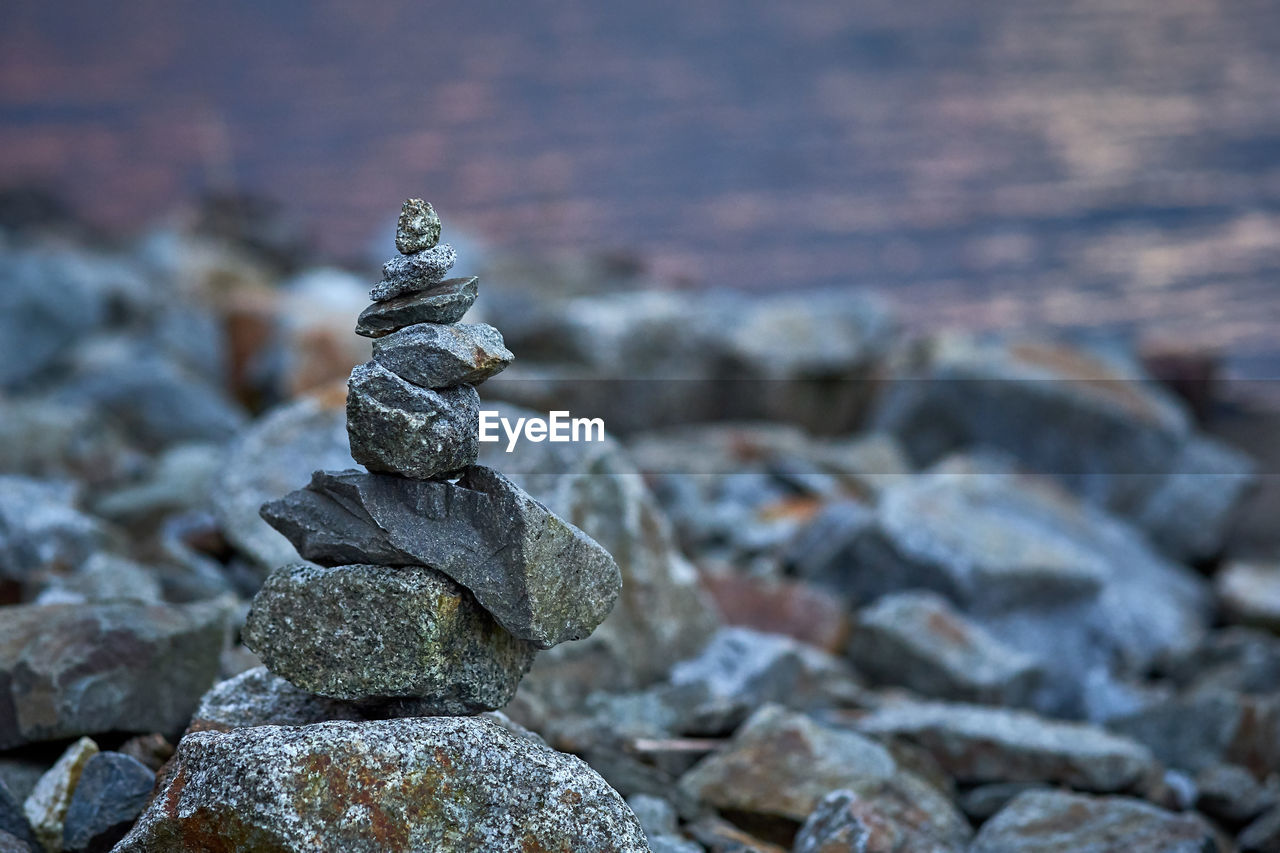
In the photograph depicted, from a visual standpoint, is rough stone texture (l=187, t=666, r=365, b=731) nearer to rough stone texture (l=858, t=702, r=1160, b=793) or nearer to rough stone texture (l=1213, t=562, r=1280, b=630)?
rough stone texture (l=858, t=702, r=1160, b=793)

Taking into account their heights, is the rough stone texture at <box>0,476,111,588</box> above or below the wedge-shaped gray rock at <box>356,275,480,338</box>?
below

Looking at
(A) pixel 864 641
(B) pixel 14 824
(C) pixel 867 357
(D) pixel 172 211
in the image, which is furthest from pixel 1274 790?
(D) pixel 172 211

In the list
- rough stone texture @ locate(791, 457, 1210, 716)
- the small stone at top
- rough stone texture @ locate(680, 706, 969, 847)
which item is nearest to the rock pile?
the small stone at top

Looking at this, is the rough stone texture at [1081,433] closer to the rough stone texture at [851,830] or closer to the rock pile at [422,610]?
the rough stone texture at [851,830]

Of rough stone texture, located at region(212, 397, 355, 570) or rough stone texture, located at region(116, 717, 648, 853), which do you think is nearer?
rough stone texture, located at region(116, 717, 648, 853)

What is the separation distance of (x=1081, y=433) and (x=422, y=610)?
9.85 meters

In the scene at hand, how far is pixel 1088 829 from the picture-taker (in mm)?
5305

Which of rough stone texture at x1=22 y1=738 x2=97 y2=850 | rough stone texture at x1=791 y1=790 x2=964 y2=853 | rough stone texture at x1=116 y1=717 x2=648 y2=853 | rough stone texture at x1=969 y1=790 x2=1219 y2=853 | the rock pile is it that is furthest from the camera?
rough stone texture at x1=969 y1=790 x2=1219 y2=853

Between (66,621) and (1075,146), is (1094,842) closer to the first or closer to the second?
(66,621)

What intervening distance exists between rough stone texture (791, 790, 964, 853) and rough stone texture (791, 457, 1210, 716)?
11.2 feet

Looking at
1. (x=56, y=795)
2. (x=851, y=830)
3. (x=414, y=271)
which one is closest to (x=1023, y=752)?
(x=851, y=830)

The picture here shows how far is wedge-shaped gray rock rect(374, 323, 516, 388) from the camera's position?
12.8 feet

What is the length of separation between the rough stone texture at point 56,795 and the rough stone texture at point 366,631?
96 centimetres

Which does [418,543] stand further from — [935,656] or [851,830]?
[935,656]
